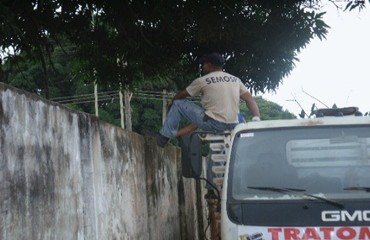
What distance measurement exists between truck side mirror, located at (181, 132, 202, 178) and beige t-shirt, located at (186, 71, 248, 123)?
1.46 meters

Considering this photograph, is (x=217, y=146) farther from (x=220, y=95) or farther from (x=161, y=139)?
(x=161, y=139)

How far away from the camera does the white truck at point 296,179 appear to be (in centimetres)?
407

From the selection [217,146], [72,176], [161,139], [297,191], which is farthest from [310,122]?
[161,139]

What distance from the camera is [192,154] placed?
458cm

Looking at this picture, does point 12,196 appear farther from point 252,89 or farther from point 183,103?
point 252,89

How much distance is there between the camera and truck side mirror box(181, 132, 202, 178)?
457 centimetres

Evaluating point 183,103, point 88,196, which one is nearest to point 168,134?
point 183,103

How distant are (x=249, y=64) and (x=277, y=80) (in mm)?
683

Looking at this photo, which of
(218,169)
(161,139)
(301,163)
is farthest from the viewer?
(161,139)

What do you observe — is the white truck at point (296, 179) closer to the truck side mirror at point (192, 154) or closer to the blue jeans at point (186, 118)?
the truck side mirror at point (192, 154)

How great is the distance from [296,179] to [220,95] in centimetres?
188

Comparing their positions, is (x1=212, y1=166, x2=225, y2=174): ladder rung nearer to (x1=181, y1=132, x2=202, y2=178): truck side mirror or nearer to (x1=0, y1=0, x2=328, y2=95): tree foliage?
(x1=181, y1=132, x2=202, y2=178): truck side mirror

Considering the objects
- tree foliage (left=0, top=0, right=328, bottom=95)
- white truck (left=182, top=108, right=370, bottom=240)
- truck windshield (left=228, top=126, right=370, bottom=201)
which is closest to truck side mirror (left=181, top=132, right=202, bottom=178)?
white truck (left=182, top=108, right=370, bottom=240)

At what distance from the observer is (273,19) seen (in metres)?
7.66
